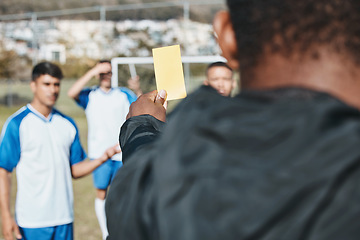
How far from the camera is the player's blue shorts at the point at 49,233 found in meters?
3.88

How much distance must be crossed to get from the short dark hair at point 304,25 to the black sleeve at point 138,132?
1.36 ft

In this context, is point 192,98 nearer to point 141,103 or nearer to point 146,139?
point 146,139

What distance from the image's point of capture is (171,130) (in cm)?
78

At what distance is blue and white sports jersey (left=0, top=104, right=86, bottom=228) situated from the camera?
12.7 feet

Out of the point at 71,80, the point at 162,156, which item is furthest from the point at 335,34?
the point at 71,80

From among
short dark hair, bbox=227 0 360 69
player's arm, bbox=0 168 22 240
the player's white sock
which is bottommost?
the player's white sock

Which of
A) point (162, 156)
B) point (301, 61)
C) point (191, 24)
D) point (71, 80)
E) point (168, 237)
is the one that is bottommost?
point (168, 237)

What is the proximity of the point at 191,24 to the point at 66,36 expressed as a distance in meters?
7.16

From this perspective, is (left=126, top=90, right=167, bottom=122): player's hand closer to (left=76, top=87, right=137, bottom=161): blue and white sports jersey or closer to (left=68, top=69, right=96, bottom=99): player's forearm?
(left=68, top=69, right=96, bottom=99): player's forearm

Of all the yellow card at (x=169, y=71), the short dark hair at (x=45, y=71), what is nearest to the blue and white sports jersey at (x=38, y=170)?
the short dark hair at (x=45, y=71)

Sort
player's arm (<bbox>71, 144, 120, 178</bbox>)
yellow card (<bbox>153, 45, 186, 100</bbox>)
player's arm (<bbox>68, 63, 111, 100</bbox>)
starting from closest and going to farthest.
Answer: yellow card (<bbox>153, 45, 186, 100</bbox>), player's arm (<bbox>71, 144, 120, 178</bbox>), player's arm (<bbox>68, 63, 111, 100</bbox>)

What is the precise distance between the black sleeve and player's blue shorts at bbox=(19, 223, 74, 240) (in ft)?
9.68

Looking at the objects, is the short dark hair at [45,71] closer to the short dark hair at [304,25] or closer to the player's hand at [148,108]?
the player's hand at [148,108]

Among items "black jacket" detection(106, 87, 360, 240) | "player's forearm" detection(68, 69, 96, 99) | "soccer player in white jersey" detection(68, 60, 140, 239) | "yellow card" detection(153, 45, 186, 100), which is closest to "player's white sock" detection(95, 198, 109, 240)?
"soccer player in white jersey" detection(68, 60, 140, 239)
